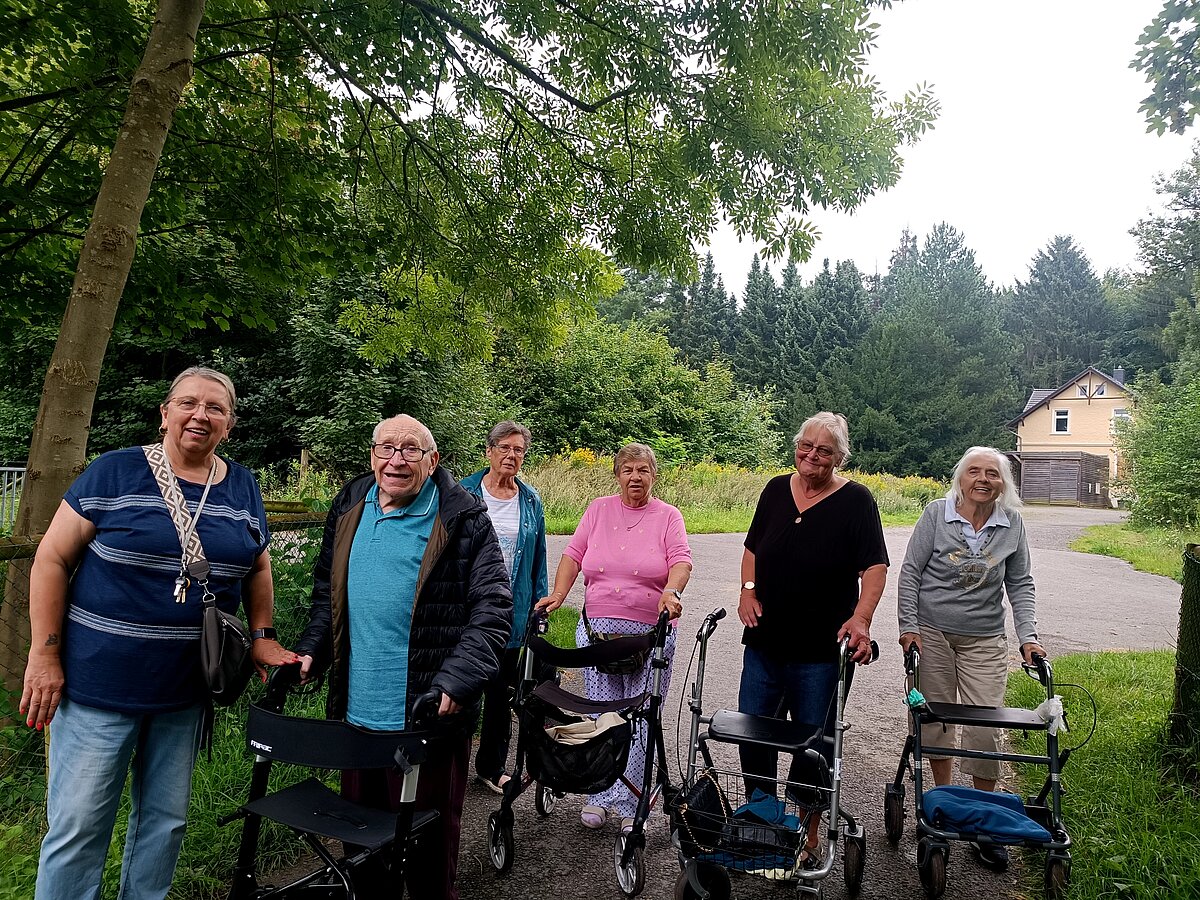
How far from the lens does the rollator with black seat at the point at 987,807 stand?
306 cm

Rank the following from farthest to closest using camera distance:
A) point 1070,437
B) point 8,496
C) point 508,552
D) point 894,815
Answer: point 1070,437
point 8,496
point 508,552
point 894,815

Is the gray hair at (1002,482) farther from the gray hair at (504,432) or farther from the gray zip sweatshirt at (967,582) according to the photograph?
the gray hair at (504,432)

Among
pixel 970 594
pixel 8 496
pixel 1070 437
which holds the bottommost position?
pixel 970 594

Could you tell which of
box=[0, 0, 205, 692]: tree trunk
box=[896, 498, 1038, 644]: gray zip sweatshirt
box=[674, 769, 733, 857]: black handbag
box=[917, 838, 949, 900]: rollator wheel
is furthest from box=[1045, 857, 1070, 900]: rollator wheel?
box=[0, 0, 205, 692]: tree trunk

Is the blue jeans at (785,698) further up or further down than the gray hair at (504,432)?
further down

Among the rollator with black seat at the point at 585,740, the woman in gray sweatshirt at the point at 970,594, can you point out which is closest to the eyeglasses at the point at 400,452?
the rollator with black seat at the point at 585,740

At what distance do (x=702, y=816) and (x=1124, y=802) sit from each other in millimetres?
2279

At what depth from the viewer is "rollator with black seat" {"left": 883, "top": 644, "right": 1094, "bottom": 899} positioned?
121 inches

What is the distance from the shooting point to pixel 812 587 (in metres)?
3.53

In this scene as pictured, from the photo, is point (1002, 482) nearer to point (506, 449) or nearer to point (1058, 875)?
point (1058, 875)

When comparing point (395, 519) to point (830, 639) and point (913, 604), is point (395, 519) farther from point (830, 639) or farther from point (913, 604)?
point (913, 604)

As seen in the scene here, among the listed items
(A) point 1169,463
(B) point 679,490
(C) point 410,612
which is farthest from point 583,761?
(A) point 1169,463

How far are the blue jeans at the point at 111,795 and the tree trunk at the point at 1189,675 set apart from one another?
15.1 feet

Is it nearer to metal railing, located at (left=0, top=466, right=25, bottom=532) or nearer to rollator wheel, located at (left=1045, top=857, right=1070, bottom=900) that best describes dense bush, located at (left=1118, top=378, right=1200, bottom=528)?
rollator wheel, located at (left=1045, top=857, right=1070, bottom=900)
